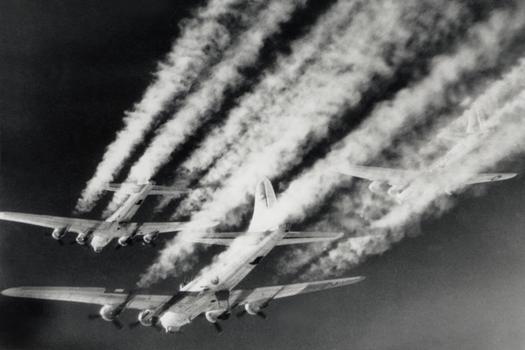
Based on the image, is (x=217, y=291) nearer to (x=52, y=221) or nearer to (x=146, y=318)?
(x=146, y=318)

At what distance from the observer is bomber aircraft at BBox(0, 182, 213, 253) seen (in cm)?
2703

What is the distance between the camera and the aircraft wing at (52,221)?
86.4 ft

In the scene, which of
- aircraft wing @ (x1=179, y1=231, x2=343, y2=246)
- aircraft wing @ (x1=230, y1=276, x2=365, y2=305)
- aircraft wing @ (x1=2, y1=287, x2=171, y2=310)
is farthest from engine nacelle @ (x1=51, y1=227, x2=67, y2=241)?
aircraft wing @ (x1=230, y1=276, x2=365, y2=305)

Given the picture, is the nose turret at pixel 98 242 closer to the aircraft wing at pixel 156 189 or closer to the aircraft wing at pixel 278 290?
the aircraft wing at pixel 156 189

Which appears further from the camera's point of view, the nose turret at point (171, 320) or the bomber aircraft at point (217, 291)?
the nose turret at point (171, 320)

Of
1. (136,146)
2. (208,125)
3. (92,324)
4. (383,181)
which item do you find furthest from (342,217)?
(92,324)

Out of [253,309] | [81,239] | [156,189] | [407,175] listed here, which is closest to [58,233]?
[81,239]

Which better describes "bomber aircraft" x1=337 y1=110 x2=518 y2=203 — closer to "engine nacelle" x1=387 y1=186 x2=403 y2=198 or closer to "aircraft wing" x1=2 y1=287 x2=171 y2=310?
"engine nacelle" x1=387 y1=186 x2=403 y2=198

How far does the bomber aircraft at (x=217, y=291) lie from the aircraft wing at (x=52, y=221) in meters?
5.18

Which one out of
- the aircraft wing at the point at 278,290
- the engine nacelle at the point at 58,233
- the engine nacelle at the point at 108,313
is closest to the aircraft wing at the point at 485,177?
the aircraft wing at the point at 278,290

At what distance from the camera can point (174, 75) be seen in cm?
2203

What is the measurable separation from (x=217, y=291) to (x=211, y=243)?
10.5 ft

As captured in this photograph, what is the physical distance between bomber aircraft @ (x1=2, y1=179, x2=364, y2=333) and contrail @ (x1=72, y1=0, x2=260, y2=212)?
18.4 ft

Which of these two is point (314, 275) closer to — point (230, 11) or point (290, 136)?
point (290, 136)
